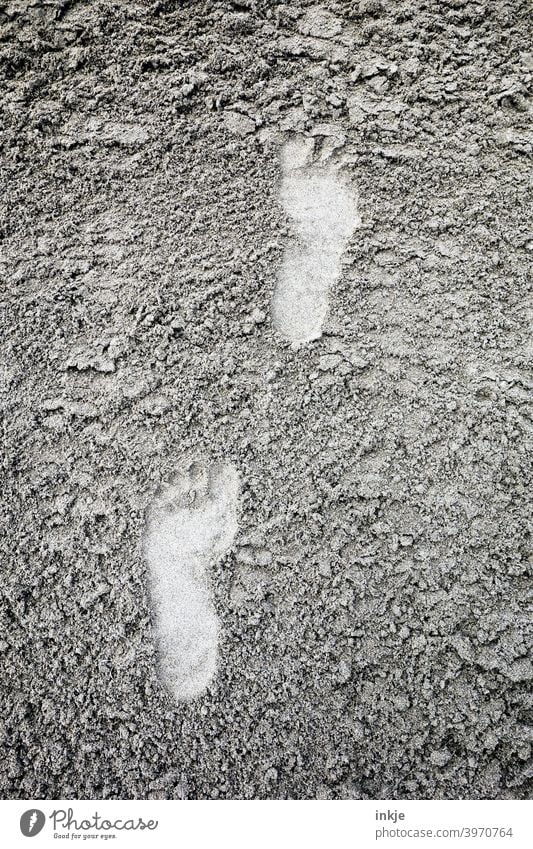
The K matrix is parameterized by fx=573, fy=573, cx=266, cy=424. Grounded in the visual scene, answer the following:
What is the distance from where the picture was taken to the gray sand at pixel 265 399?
0.78 metres

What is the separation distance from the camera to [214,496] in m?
0.83

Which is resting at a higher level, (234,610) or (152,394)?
(152,394)

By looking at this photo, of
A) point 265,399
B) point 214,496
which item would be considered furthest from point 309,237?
point 214,496

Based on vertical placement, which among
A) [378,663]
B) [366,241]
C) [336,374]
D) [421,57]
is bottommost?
[378,663]

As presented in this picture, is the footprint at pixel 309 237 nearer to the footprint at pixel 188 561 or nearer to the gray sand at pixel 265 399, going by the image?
the gray sand at pixel 265 399

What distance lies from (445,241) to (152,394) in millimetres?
497

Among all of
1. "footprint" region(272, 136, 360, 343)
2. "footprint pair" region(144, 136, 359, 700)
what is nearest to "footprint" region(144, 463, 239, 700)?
"footprint pair" region(144, 136, 359, 700)

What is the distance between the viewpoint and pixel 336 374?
0.83 metres

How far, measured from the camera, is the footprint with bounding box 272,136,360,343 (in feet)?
2.82

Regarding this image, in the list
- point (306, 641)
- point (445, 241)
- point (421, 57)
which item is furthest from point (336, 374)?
point (421, 57)

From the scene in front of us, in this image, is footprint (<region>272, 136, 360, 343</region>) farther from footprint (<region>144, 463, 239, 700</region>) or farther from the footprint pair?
footprint (<region>144, 463, 239, 700</region>)

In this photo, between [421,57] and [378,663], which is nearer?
[378,663]

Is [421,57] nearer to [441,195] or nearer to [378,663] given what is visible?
[441,195]

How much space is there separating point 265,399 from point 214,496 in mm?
159
